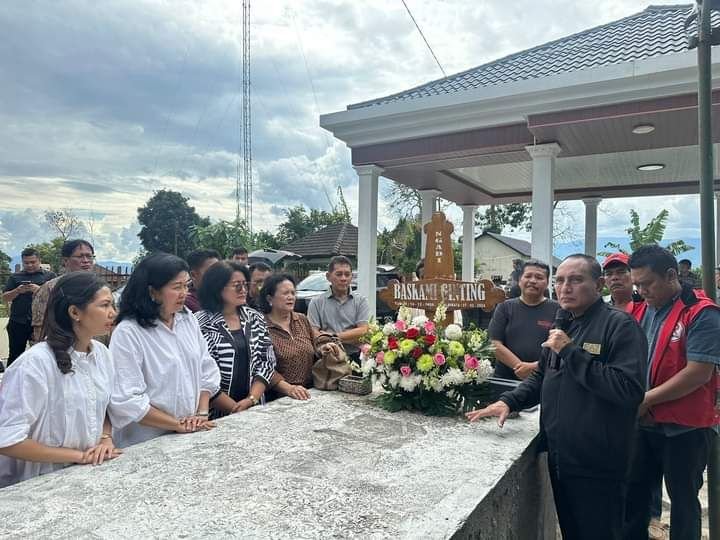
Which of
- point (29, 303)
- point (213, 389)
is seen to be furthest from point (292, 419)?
point (29, 303)

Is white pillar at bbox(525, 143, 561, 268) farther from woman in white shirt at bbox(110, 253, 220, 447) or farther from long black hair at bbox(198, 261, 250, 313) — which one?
woman in white shirt at bbox(110, 253, 220, 447)

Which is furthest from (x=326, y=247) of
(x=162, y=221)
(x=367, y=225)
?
(x=162, y=221)

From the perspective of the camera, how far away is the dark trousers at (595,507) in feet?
6.27

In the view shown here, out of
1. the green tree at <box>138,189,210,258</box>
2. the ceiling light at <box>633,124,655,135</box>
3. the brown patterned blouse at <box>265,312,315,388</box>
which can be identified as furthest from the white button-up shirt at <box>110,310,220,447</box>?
the green tree at <box>138,189,210,258</box>

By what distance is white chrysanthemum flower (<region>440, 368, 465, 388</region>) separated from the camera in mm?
2375

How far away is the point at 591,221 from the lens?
447 inches

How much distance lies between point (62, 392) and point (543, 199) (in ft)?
20.5

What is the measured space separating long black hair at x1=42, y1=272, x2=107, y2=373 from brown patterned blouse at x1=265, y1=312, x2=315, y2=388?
1281 mm

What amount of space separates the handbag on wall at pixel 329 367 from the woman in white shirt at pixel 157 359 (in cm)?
81

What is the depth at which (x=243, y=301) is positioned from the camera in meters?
2.85

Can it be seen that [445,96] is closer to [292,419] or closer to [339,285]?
[339,285]

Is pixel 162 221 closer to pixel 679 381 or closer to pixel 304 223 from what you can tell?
pixel 304 223

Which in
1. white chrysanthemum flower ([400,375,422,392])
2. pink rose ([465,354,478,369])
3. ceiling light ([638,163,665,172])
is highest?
ceiling light ([638,163,665,172])

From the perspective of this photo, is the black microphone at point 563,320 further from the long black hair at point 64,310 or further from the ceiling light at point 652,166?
the ceiling light at point 652,166
